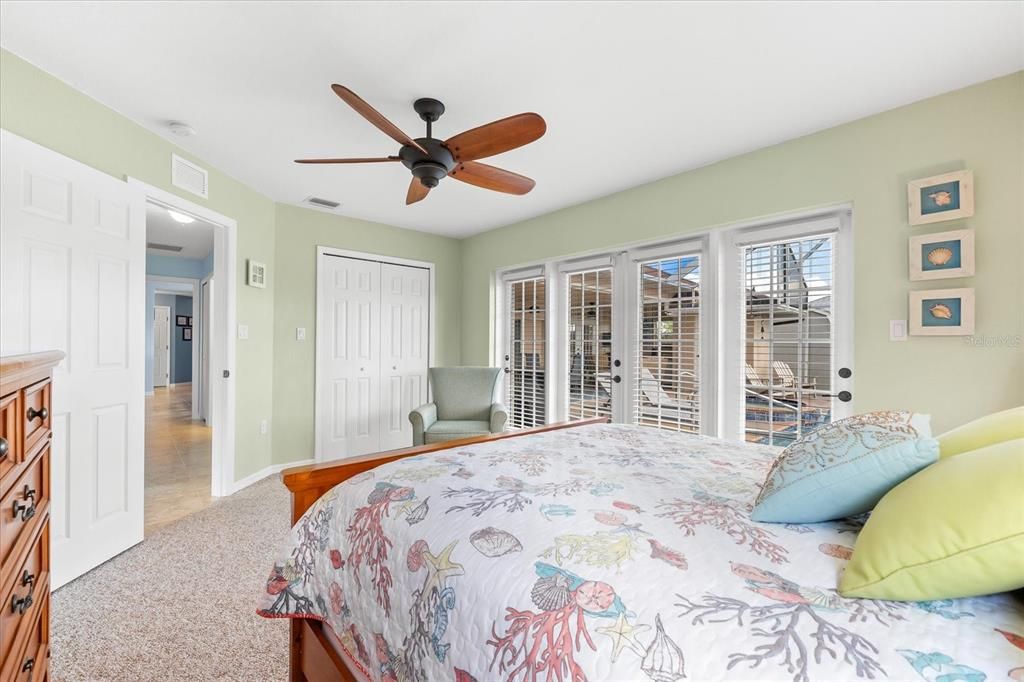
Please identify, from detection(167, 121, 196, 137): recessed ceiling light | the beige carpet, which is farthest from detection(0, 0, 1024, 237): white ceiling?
the beige carpet

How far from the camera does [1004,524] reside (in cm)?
62

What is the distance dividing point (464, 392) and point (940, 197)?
131 inches

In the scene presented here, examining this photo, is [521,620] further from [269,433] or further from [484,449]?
[269,433]

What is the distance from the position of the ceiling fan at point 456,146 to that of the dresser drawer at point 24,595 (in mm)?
1632

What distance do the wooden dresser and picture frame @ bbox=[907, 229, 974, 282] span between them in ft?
10.6

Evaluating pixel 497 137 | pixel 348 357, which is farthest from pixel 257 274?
pixel 497 137

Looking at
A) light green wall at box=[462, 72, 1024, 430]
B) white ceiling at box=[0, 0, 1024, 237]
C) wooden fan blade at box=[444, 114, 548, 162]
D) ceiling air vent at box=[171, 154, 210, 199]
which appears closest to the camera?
white ceiling at box=[0, 0, 1024, 237]

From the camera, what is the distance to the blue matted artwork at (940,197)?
211cm

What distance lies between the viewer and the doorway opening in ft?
11.0

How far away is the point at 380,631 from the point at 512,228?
4004mm

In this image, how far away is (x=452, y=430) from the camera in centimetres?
359

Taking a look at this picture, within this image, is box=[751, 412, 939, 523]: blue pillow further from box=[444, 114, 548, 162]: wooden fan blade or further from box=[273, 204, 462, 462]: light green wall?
box=[273, 204, 462, 462]: light green wall

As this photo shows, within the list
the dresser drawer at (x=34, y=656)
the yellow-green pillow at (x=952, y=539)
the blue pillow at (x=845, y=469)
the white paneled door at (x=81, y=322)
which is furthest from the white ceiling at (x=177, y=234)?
the yellow-green pillow at (x=952, y=539)

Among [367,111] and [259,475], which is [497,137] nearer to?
[367,111]
